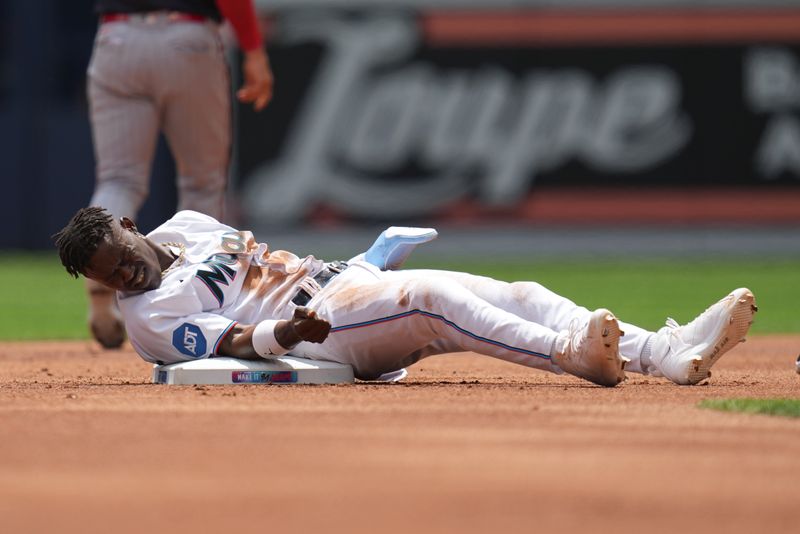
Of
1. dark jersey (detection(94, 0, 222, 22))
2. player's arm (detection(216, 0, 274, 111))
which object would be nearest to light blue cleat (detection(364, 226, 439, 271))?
player's arm (detection(216, 0, 274, 111))

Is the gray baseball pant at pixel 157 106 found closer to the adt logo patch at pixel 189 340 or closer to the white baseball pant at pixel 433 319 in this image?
the adt logo patch at pixel 189 340

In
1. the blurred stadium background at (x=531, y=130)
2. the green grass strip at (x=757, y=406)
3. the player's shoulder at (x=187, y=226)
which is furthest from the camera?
the blurred stadium background at (x=531, y=130)

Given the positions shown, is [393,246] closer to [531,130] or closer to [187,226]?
[187,226]

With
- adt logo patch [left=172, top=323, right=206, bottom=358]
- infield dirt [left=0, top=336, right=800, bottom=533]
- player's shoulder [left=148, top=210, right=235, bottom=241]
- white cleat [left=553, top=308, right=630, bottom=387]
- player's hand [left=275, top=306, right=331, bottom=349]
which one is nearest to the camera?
infield dirt [left=0, top=336, right=800, bottom=533]

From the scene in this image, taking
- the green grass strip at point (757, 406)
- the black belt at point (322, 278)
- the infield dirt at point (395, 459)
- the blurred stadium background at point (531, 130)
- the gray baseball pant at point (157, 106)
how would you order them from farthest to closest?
the blurred stadium background at point (531, 130)
the gray baseball pant at point (157, 106)
the black belt at point (322, 278)
the green grass strip at point (757, 406)
the infield dirt at point (395, 459)

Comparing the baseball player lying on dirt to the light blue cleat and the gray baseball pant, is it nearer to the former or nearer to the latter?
the light blue cleat

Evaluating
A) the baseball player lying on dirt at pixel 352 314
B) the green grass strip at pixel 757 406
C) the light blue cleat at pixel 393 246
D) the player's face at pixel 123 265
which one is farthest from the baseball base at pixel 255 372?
the green grass strip at pixel 757 406
